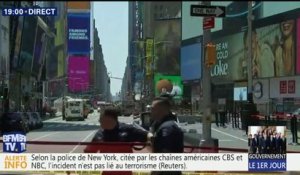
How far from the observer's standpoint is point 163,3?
8102 millimetres

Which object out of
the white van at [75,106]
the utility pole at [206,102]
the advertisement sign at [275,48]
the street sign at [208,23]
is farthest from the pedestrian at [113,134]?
the advertisement sign at [275,48]

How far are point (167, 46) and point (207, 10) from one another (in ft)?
6.55

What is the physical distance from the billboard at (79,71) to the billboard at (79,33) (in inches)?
9.1

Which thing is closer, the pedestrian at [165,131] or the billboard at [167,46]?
the pedestrian at [165,131]

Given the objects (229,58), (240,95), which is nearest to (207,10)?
(240,95)

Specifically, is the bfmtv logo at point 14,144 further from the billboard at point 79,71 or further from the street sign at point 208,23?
the street sign at point 208,23

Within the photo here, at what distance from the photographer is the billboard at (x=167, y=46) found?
10.3m

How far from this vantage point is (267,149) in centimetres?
855

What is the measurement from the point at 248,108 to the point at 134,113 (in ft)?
14.1

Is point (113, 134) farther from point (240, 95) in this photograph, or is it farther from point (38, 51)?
point (38, 51)

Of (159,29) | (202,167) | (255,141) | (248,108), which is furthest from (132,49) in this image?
(248,108)

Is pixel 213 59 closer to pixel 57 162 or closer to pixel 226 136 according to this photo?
pixel 57 162

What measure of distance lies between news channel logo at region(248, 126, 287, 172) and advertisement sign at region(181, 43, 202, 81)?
312 centimetres
